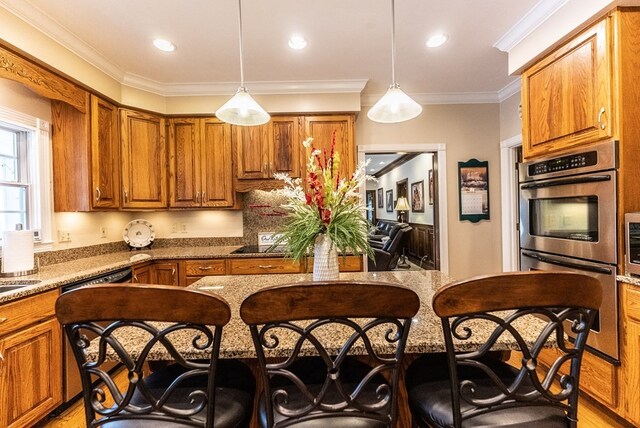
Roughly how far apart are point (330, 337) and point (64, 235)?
2835mm

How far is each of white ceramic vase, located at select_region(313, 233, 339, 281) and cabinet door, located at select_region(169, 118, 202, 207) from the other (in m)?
2.35

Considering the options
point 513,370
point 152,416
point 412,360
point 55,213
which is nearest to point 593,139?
point 513,370

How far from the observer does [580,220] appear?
202 cm

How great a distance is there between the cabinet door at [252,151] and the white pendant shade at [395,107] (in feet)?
5.83

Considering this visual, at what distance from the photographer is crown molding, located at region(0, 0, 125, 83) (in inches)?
80.5

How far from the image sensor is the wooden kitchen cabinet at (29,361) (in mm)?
1670

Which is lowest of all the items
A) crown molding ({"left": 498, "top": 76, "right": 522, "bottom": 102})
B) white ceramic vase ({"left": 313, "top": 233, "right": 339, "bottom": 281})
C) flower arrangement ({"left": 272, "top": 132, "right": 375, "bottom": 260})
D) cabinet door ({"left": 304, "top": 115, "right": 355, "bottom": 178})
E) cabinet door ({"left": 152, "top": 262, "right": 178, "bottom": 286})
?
cabinet door ({"left": 152, "top": 262, "right": 178, "bottom": 286})

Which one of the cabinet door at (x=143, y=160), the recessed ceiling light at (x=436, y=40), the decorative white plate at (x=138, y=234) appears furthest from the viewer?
the decorative white plate at (x=138, y=234)

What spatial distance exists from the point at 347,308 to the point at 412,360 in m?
0.76

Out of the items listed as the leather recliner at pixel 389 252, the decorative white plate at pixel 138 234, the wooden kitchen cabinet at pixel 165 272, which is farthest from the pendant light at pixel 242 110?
the leather recliner at pixel 389 252

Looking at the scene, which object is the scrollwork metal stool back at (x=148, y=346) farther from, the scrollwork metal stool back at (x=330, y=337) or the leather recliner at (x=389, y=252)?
the leather recliner at (x=389, y=252)

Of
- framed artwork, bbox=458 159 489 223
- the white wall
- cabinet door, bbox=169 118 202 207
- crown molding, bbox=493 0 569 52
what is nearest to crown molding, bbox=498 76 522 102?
framed artwork, bbox=458 159 489 223

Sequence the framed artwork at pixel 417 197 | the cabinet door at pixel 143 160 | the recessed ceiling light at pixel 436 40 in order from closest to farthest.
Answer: the recessed ceiling light at pixel 436 40
the cabinet door at pixel 143 160
the framed artwork at pixel 417 197

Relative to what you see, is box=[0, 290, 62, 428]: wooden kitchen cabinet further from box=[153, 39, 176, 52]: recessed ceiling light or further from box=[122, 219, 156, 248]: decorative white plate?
box=[153, 39, 176, 52]: recessed ceiling light
